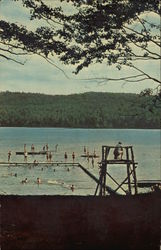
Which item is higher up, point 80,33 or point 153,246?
point 80,33

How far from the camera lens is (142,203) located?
13.1 metres

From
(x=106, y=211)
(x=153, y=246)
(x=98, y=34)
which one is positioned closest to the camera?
(x=153, y=246)

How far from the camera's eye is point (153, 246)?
945cm

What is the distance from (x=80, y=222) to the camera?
1128cm

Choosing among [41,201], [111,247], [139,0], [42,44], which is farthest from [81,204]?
[139,0]

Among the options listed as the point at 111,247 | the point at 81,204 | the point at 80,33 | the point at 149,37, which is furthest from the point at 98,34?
the point at 111,247

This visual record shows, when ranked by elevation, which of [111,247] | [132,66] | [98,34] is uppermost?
[98,34]

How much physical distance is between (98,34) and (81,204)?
4.84 m

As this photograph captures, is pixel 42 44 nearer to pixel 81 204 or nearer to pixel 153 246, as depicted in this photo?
pixel 81 204

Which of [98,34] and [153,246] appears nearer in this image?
[153,246]

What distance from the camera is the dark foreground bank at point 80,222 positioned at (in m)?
9.69

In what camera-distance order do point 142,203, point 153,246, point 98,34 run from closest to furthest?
1. point 153,246
2. point 142,203
3. point 98,34

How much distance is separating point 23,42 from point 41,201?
473 cm

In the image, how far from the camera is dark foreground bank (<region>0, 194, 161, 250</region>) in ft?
31.8
